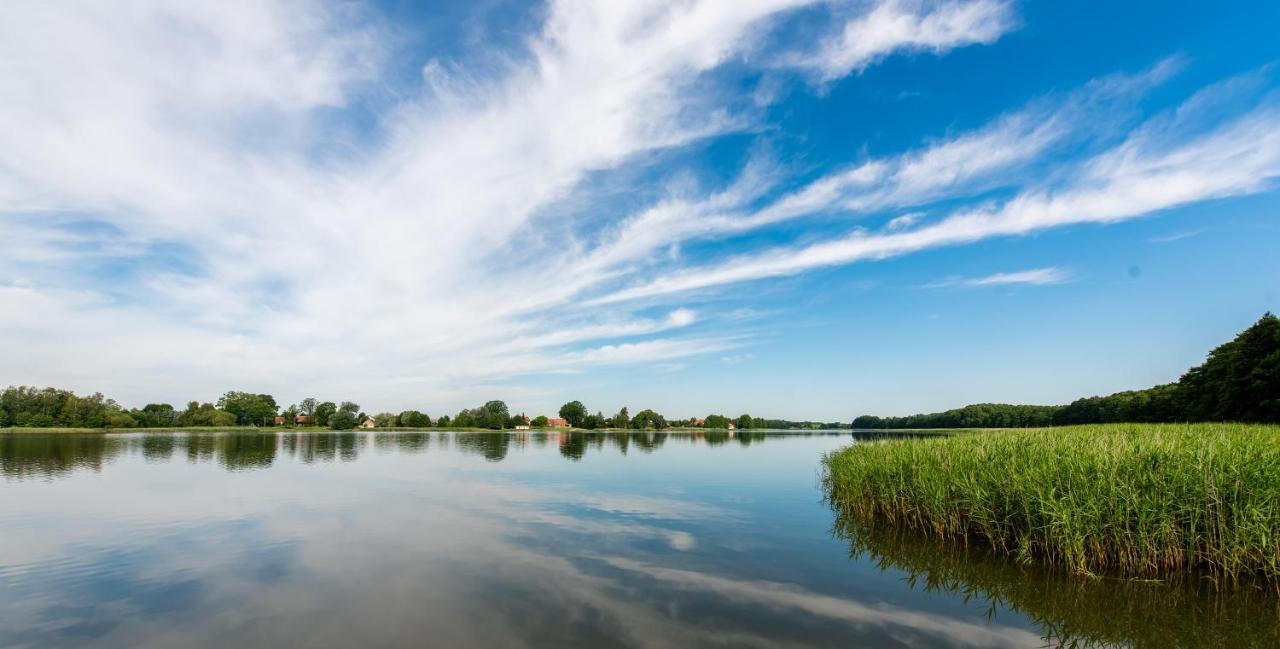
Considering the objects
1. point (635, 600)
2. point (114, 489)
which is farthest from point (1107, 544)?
point (114, 489)

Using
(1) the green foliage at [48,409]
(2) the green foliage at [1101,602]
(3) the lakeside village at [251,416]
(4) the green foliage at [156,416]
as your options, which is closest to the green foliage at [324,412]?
(3) the lakeside village at [251,416]

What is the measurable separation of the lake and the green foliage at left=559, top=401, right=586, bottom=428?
14535 centimetres

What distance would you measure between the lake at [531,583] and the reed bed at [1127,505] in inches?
34.9

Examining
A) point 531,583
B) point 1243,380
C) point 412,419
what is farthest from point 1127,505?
point 412,419

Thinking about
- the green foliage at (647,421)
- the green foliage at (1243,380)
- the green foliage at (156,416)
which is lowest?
the green foliage at (647,421)

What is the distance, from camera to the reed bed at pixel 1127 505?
11.3 m

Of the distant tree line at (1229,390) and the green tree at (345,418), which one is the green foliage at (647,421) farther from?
the distant tree line at (1229,390)

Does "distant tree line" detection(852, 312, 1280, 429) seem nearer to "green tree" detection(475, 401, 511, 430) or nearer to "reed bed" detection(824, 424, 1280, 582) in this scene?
"reed bed" detection(824, 424, 1280, 582)

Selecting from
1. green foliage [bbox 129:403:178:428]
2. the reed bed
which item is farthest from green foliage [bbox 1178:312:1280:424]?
green foliage [bbox 129:403:178:428]

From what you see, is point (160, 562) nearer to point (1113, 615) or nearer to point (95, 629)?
point (95, 629)

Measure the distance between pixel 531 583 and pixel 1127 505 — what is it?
13.3m

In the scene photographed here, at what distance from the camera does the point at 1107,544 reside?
12359mm

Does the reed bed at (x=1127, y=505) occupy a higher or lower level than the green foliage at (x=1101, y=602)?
higher

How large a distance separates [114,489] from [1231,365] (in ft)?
245
